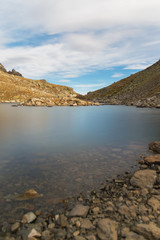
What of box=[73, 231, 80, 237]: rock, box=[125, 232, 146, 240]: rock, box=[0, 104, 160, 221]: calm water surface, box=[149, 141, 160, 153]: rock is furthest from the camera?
box=[149, 141, 160, 153]: rock

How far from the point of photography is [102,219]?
5.06m

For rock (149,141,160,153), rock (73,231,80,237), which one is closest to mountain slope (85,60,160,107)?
rock (149,141,160,153)

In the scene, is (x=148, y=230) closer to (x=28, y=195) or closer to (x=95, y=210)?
(x=95, y=210)

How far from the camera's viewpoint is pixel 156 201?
593 cm

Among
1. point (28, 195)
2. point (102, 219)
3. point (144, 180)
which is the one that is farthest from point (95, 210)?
point (144, 180)

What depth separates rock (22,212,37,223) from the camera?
16.9 ft

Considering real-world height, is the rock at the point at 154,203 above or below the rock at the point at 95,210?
above

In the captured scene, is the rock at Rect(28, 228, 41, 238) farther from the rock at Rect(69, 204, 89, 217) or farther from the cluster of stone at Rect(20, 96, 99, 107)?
the cluster of stone at Rect(20, 96, 99, 107)

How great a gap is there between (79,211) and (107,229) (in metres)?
1.20

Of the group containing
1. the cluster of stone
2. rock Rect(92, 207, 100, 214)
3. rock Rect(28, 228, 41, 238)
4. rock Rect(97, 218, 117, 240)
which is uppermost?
the cluster of stone

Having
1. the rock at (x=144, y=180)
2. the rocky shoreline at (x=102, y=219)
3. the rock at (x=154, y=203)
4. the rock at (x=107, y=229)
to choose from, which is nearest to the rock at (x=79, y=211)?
the rocky shoreline at (x=102, y=219)

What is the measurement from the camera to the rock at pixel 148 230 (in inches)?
170

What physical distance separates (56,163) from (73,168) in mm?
1442

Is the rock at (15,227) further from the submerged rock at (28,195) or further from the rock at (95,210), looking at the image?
the rock at (95,210)
